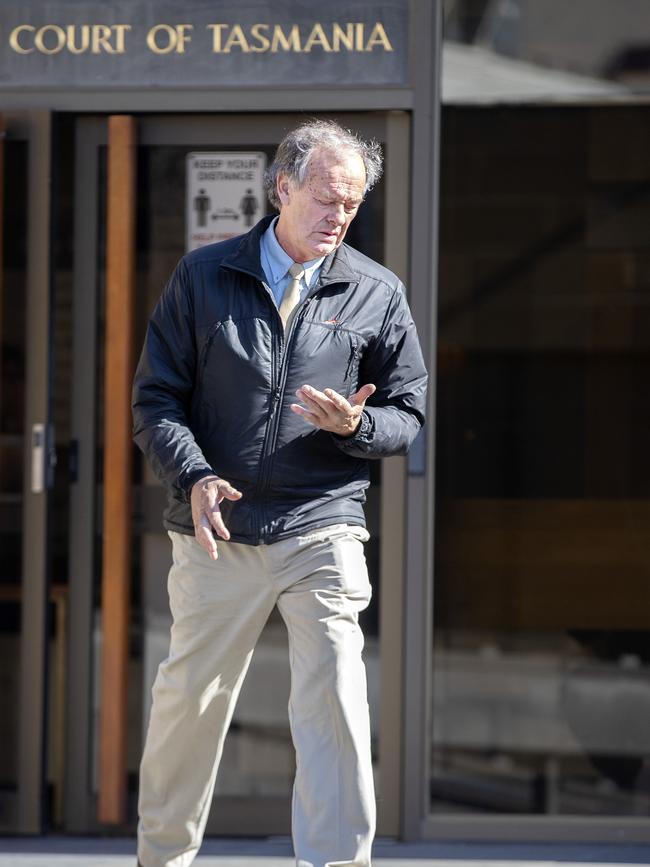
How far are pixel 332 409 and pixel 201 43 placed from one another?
1677mm

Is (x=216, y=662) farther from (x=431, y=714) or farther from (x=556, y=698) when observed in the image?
(x=556, y=698)

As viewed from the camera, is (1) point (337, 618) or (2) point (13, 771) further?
(2) point (13, 771)

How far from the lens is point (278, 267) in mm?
3473

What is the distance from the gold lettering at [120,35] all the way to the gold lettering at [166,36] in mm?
71

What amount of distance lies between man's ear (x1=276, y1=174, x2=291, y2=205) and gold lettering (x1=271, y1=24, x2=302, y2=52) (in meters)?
0.98

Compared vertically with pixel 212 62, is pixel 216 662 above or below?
below

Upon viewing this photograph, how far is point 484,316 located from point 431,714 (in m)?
1.26

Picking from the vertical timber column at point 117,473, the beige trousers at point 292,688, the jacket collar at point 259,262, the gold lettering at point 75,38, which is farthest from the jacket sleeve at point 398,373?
the gold lettering at point 75,38

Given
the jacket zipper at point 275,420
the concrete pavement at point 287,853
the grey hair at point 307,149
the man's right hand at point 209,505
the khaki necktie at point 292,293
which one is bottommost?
the concrete pavement at point 287,853

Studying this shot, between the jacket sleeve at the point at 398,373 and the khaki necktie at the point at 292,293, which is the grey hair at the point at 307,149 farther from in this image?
the jacket sleeve at the point at 398,373

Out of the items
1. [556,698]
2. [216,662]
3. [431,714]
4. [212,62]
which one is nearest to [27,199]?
[212,62]

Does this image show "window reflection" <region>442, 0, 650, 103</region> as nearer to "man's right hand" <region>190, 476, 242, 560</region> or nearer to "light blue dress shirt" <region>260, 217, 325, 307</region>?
"light blue dress shirt" <region>260, 217, 325, 307</region>

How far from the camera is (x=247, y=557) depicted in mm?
3408

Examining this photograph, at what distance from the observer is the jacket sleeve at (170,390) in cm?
326
